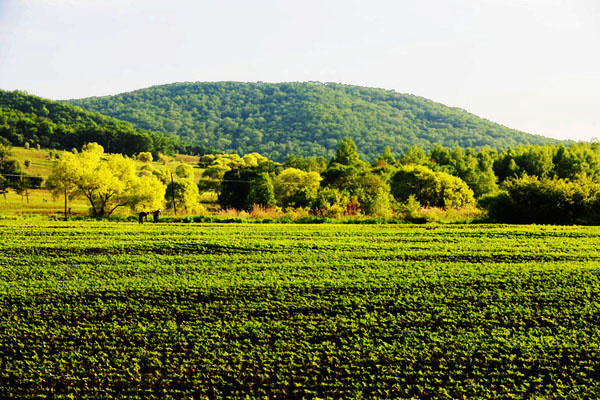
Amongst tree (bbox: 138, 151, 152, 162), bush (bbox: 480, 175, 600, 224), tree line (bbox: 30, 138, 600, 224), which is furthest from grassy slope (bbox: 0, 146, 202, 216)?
bush (bbox: 480, 175, 600, 224)

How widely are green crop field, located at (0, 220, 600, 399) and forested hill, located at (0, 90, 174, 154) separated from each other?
294 feet

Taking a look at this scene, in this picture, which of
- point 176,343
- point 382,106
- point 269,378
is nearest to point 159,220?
point 176,343

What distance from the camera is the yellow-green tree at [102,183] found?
2500cm

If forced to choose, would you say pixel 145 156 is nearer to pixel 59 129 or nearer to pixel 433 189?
pixel 59 129

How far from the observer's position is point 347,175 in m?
50.3

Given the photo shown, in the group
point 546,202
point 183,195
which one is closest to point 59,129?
point 183,195

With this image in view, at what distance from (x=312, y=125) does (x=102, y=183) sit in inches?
5563

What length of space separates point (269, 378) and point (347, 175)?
45.4 meters

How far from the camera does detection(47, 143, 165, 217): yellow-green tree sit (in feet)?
82.0

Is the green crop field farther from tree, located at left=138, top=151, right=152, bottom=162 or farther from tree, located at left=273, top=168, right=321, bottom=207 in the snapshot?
tree, located at left=138, top=151, right=152, bottom=162

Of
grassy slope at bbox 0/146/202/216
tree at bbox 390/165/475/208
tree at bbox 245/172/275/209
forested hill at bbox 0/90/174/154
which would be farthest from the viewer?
forested hill at bbox 0/90/174/154

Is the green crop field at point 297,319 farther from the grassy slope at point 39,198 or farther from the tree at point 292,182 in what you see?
the tree at point 292,182

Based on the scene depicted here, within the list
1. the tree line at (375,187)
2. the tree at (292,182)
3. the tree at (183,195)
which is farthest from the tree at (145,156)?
the tree at (183,195)

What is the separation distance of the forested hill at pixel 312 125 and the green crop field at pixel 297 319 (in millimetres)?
122262
